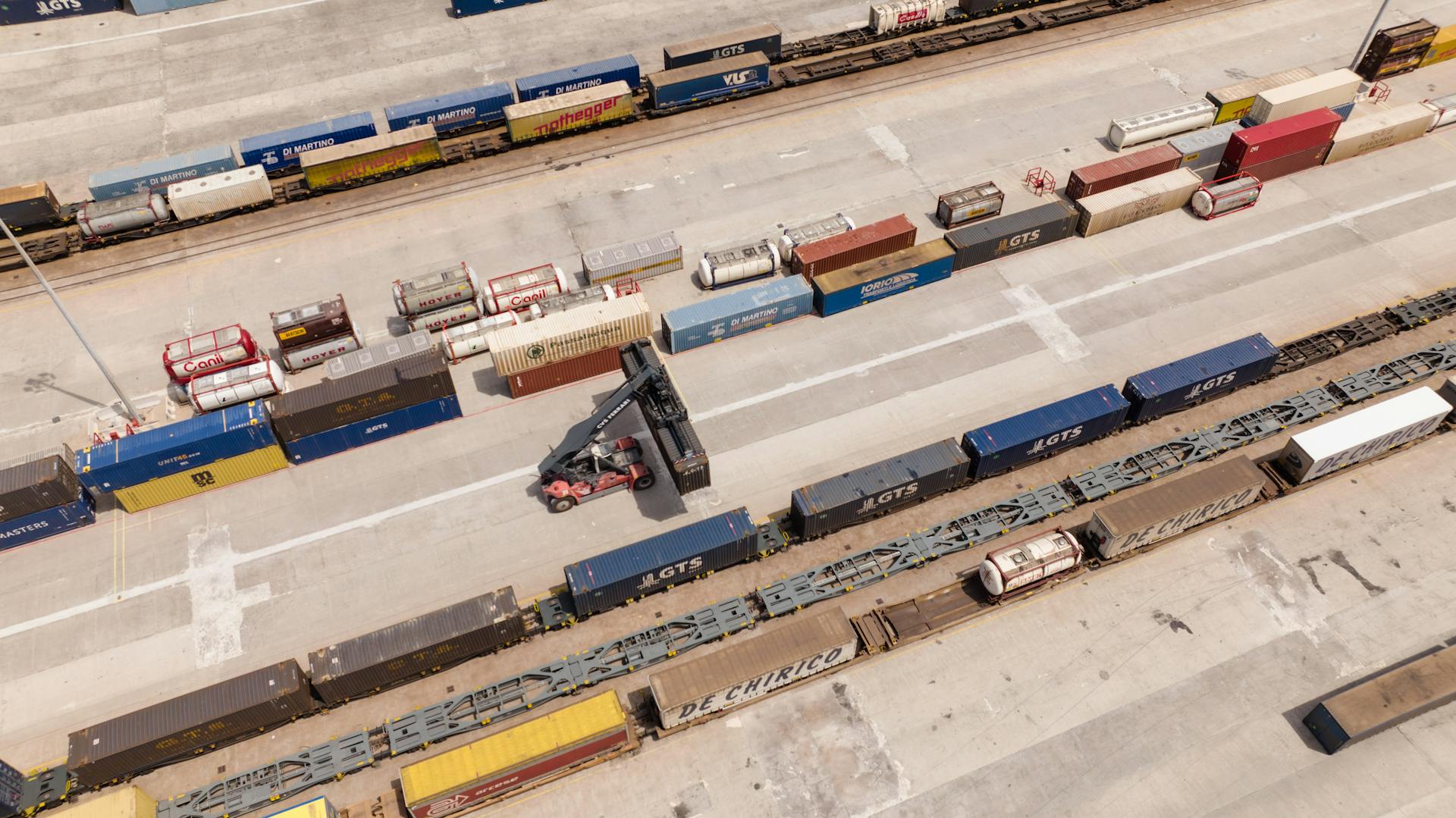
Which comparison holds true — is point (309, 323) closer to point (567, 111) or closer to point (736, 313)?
point (736, 313)

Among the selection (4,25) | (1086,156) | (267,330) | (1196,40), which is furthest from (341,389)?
(1196,40)

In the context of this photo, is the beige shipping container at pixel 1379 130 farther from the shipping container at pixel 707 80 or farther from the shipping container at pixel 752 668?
the shipping container at pixel 752 668

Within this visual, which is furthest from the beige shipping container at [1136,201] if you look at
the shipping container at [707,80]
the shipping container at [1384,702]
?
the shipping container at [1384,702]

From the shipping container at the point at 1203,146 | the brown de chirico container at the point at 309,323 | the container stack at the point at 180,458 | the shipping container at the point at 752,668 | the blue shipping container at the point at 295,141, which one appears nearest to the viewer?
the shipping container at the point at 752,668

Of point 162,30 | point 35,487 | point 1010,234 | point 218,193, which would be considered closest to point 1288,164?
point 1010,234

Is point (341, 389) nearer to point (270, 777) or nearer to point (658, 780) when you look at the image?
point (270, 777)
